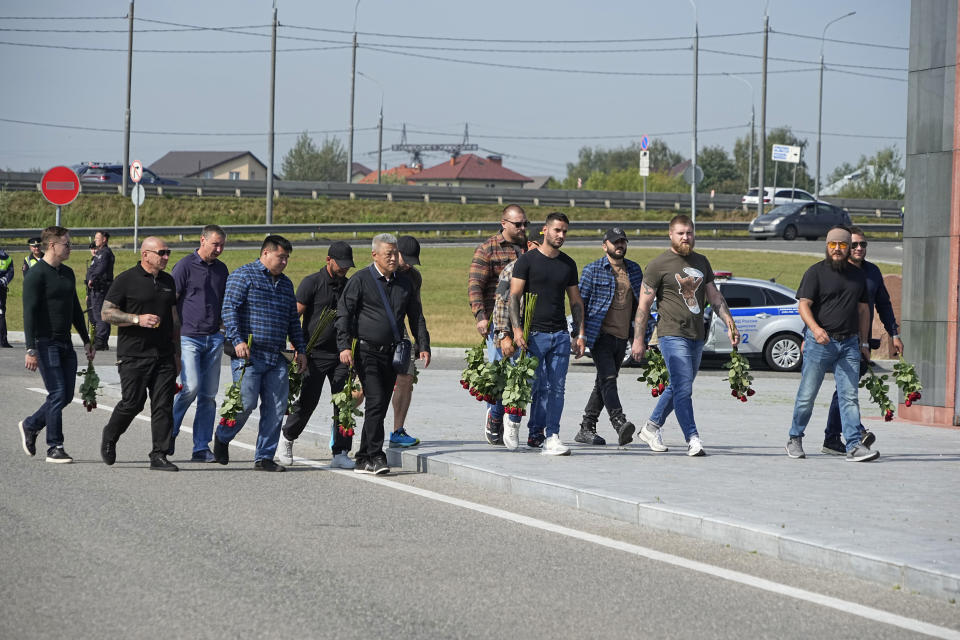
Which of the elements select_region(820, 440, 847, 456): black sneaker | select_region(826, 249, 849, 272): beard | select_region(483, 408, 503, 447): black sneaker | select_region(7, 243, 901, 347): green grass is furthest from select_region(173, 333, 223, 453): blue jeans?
select_region(7, 243, 901, 347): green grass

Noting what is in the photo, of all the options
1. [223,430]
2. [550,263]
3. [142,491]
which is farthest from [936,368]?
[142,491]

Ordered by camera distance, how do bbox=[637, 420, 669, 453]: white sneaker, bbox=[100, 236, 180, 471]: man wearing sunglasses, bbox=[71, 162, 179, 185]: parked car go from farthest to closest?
bbox=[71, 162, 179, 185]: parked car → bbox=[637, 420, 669, 453]: white sneaker → bbox=[100, 236, 180, 471]: man wearing sunglasses

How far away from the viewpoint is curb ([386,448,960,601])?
634cm

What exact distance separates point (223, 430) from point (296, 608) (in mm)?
4717

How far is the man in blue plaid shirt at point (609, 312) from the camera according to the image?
11.2 metres

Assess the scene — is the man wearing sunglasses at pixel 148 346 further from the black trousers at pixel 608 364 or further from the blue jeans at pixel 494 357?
the black trousers at pixel 608 364

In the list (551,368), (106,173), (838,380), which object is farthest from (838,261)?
(106,173)

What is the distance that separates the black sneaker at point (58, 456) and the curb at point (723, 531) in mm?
2916

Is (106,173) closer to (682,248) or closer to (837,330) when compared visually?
(682,248)

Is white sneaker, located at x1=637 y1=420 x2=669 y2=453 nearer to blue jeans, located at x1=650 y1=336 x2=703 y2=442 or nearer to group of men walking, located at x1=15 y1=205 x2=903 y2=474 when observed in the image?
group of men walking, located at x1=15 y1=205 x2=903 y2=474

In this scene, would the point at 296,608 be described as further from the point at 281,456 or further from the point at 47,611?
the point at 281,456

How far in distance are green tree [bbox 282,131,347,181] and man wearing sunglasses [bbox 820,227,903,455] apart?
116 m

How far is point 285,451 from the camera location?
A: 1080 cm

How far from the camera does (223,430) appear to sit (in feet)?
34.3
